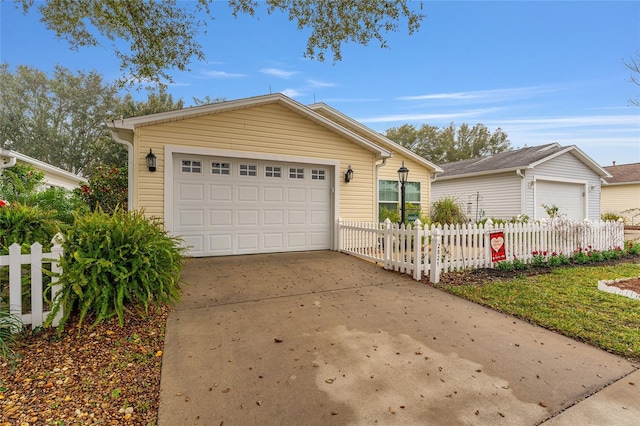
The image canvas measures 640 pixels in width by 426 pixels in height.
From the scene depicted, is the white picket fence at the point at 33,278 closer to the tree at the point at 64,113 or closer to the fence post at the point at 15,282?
the fence post at the point at 15,282

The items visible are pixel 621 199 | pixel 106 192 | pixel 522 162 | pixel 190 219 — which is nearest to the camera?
pixel 190 219

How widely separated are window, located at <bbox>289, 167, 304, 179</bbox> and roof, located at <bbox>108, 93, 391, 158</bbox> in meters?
1.39

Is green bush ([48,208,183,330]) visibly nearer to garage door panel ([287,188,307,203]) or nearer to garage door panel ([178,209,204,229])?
garage door panel ([178,209,204,229])

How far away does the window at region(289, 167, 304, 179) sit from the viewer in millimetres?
7980

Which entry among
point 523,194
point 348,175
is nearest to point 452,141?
point 523,194

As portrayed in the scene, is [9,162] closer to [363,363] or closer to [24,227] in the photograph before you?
[24,227]

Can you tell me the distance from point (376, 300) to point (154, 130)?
5778 millimetres

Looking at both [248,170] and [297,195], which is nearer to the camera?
[248,170]

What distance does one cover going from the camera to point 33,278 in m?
3.03

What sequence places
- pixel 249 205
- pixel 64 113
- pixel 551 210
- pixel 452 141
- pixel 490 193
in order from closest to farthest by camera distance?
pixel 249 205 → pixel 551 210 → pixel 490 193 → pixel 64 113 → pixel 452 141

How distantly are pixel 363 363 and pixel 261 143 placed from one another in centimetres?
605

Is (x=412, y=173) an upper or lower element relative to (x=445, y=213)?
upper

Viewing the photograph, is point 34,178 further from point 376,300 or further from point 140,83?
point 376,300

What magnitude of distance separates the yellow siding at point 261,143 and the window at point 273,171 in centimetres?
39
